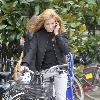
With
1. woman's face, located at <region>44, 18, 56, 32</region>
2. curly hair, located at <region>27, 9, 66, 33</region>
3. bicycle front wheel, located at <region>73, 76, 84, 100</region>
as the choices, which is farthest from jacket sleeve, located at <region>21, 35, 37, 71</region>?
bicycle front wheel, located at <region>73, 76, 84, 100</region>

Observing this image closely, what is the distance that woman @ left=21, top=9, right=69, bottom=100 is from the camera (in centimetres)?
608

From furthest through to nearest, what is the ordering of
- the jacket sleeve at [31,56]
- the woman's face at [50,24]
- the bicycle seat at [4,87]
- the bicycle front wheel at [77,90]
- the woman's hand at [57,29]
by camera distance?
1. the bicycle front wheel at [77,90]
2. the woman's hand at [57,29]
3. the woman's face at [50,24]
4. the jacket sleeve at [31,56]
5. the bicycle seat at [4,87]

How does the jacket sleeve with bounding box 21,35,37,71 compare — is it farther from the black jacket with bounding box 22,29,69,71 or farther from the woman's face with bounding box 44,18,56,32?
the woman's face with bounding box 44,18,56,32

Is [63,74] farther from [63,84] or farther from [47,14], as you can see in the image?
[47,14]

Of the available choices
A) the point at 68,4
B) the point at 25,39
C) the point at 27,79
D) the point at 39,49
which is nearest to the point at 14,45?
the point at 25,39

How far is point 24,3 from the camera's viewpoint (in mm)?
7332

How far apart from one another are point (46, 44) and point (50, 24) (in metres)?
0.33

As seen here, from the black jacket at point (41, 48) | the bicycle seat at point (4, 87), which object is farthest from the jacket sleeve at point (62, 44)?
the bicycle seat at point (4, 87)

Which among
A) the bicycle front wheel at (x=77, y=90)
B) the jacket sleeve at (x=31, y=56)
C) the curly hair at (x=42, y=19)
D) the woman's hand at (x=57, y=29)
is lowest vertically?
the bicycle front wheel at (x=77, y=90)

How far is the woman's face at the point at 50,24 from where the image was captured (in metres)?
Answer: 5.99

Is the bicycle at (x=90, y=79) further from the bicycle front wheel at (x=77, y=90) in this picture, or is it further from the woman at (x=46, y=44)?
the woman at (x=46, y=44)

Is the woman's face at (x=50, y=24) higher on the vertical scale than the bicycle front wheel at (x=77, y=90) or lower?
higher

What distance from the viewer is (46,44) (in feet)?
20.2

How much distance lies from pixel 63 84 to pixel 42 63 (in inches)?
18.7
